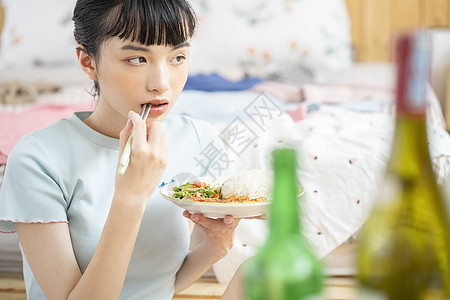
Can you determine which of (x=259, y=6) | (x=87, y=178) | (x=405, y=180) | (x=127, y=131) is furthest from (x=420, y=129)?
(x=259, y=6)

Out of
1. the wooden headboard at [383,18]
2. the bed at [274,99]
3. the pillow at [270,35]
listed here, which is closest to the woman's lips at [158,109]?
the bed at [274,99]

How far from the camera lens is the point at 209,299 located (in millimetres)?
1727

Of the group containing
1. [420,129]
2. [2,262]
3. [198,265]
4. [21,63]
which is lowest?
[2,262]

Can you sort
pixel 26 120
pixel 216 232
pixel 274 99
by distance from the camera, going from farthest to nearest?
pixel 274 99 → pixel 26 120 → pixel 216 232

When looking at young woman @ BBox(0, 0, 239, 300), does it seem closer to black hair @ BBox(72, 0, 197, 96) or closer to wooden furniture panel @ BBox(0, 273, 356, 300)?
black hair @ BBox(72, 0, 197, 96)

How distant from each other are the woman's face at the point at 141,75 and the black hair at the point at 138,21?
16 mm

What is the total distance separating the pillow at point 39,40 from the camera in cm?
369

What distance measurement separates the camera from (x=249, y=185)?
101 cm

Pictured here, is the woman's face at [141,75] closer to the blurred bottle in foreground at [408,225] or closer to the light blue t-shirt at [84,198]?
the light blue t-shirt at [84,198]

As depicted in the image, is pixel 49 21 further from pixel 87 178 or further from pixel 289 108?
pixel 87 178

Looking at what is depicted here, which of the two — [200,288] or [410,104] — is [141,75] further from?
[200,288]

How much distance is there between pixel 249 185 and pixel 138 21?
384 millimetres

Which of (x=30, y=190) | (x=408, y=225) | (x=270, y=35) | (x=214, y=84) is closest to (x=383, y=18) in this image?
(x=270, y=35)

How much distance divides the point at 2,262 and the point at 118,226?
124 cm
